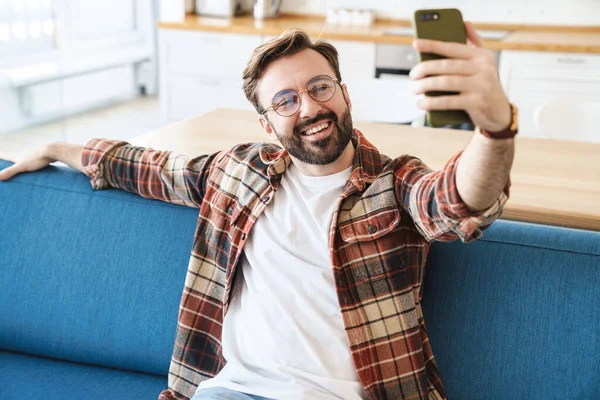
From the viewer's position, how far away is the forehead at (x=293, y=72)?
1667 millimetres

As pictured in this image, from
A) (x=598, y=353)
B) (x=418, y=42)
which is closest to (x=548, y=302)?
(x=598, y=353)

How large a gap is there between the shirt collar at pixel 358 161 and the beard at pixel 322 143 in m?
0.04

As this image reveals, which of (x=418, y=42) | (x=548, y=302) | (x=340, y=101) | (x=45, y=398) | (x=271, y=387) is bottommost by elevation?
(x=45, y=398)

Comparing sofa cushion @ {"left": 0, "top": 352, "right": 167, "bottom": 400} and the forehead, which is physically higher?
the forehead

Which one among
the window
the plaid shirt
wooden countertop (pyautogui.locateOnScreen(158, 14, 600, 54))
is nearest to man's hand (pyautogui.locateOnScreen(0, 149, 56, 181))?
the plaid shirt

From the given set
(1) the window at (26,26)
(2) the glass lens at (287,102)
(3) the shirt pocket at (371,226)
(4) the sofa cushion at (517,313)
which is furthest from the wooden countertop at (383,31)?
(3) the shirt pocket at (371,226)

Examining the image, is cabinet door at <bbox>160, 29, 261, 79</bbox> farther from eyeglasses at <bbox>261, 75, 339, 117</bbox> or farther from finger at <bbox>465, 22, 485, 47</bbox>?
finger at <bbox>465, 22, 485, 47</bbox>

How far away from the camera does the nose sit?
1635 millimetres

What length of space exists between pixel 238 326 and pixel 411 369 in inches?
14.9

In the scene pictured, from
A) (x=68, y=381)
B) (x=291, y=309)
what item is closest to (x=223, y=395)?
(x=291, y=309)

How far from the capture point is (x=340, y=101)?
166cm

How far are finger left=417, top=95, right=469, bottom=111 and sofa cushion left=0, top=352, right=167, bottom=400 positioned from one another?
108 cm

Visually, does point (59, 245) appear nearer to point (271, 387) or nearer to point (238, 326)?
point (238, 326)

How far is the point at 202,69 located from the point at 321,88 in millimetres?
3320
